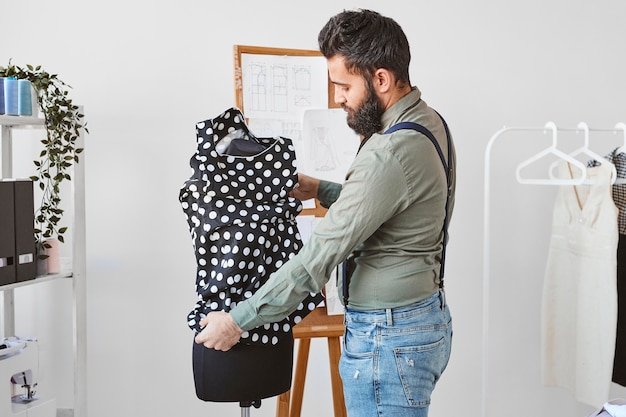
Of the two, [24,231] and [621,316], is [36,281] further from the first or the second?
[621,316]

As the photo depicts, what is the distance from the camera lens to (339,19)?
1678mm

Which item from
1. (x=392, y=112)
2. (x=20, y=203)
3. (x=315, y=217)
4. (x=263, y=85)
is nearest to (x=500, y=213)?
(x=315, y=217)

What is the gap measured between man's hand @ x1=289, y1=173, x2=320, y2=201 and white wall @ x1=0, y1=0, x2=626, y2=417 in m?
1.04

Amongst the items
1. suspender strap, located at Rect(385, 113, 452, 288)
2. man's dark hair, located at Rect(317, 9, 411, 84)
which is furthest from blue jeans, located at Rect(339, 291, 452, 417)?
man's dark hair, located at Rect(317, 9, 411, 84)

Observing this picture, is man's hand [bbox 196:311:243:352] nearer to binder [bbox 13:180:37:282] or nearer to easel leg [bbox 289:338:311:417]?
easel leg [bbox 289:338:311:417]

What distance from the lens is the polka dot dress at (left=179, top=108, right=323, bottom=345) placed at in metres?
1.74

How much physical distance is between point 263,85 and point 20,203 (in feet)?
2.86

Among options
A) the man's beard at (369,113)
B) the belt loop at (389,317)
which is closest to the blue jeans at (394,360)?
the belt loop at (389,317)

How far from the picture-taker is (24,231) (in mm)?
2385

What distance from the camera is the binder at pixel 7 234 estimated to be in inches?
90.4

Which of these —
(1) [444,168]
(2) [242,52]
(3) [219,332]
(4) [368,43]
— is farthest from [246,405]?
(2) [242,52]

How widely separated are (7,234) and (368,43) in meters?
1.35

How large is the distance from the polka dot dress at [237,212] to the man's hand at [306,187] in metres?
0.18

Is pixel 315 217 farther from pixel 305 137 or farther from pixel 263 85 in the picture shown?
pixel 263 85
